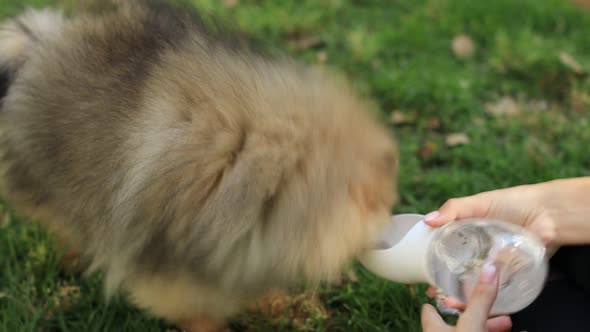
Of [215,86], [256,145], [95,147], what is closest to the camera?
[256,145]

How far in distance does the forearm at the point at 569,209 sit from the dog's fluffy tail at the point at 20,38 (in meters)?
1.63

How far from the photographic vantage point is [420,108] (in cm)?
320

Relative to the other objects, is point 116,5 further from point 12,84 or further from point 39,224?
point 39,224

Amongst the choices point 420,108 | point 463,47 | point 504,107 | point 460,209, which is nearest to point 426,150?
point 420,108

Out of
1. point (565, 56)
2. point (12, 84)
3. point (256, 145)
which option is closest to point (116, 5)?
point (12, 84)

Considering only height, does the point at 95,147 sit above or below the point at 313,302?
above

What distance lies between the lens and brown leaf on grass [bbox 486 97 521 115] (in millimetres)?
3156

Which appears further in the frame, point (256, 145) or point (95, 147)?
point (95, 147)

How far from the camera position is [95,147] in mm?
1582

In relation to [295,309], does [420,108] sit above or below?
above

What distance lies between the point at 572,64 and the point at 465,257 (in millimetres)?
2336

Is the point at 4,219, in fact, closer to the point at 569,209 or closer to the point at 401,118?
the point at 401,118

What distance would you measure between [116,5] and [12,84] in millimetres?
435

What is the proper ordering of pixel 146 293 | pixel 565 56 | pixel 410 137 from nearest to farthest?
1. pixel 146 293
2. pixel 410 137
3. pixel 565 56
